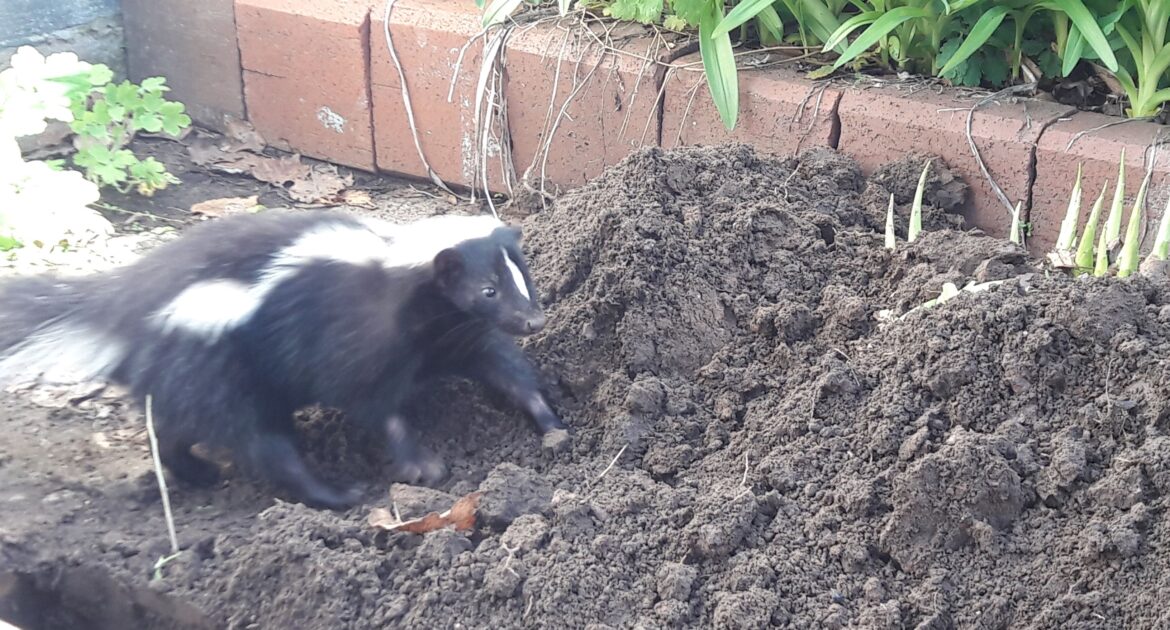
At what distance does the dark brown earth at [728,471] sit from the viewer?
246 centimetres

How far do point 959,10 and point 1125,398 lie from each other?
1.70 metres

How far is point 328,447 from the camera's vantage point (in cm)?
342

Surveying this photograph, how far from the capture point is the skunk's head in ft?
10.5

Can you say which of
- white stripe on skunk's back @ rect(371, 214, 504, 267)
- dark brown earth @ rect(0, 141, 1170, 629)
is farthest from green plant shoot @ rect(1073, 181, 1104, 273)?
white stripe on skunk's back @ rect(371, 214, 504, 267)

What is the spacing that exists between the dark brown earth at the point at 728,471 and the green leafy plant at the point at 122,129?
1.72 meters

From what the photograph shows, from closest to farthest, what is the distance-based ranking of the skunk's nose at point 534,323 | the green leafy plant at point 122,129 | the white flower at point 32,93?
the skunk's nose at point 534,323 < the white flower at point 32,93 < the green leafy plant at point 122,129

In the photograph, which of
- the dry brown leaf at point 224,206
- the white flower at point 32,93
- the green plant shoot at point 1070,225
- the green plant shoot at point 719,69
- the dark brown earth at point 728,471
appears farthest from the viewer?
the dry brown leaf at point 224,206

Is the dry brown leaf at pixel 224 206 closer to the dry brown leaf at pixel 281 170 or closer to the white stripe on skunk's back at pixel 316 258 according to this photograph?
the dry brown leaf at pixel 281 170

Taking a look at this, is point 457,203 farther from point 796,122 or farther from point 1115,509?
point 1115,509

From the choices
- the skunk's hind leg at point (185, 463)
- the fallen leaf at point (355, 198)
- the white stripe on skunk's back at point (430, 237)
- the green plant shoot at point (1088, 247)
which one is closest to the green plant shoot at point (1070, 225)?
the green plant shoot at point (1088, 247)

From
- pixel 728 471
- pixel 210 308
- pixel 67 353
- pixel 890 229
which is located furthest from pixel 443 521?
pixel 890 229

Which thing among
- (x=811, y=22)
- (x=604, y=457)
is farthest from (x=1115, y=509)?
(x=811, y=22)

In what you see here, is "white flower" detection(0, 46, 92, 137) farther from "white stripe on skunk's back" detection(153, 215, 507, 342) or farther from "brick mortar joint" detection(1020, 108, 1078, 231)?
"brick mortar joint" detection(1020, 108, 1078, 231)

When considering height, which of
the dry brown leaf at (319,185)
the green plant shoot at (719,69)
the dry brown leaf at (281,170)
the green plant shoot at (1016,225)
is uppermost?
the green plant shoot at (719,69)
